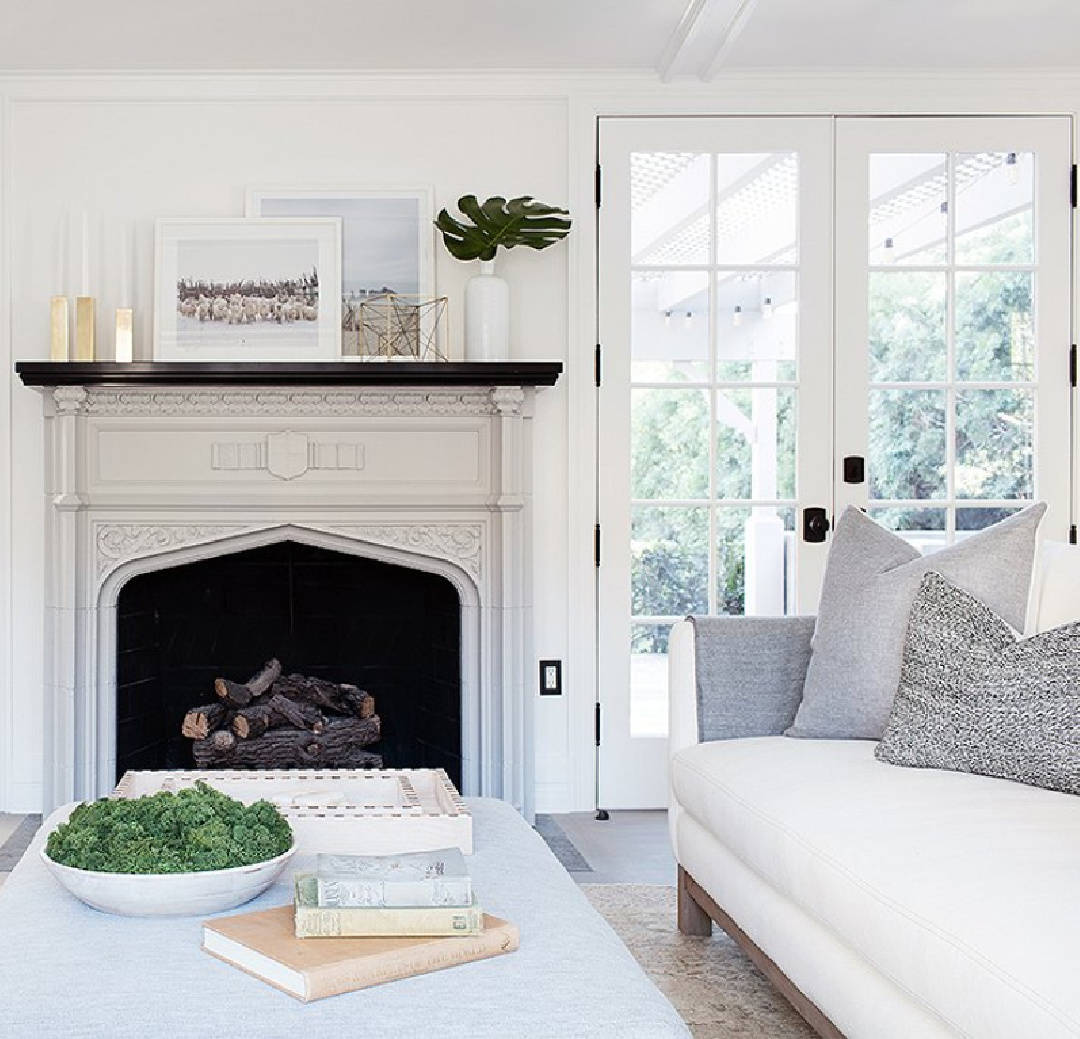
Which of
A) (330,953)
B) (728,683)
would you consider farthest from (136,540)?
(330,953)

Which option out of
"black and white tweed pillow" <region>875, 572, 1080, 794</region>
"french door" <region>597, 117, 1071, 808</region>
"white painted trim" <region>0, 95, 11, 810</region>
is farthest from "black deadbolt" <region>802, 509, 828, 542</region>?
"white painted trim" <region>0, 95, 11, 810</region>

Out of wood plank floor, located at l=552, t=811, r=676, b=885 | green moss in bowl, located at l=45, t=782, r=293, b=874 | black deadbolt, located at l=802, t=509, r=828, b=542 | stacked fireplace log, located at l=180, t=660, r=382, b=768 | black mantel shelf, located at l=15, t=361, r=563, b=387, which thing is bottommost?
wood plank floor, located at l=552, t=811, r=676, b=885

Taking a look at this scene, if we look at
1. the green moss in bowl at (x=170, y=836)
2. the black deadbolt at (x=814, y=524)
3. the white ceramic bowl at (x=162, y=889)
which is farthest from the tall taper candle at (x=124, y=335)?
the white ceramic bowl at (x=162, y=889)

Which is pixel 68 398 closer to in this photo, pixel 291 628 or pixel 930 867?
pixel 291 628

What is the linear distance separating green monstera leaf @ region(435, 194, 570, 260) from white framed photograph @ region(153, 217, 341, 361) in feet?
1.30

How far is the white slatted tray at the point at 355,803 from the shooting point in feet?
6.52

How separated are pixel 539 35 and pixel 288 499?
1.56 metres

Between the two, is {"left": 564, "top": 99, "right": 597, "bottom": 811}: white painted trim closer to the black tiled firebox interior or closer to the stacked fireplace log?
the black tiled firebox interior

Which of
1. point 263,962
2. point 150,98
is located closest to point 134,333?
point 150,98

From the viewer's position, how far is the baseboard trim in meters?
2.06

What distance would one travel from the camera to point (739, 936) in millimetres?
2459

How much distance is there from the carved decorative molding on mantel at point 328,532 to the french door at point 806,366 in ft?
1.57

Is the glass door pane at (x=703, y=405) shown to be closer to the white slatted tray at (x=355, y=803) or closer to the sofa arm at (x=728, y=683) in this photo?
the sofa arm at (x=728, y=683)

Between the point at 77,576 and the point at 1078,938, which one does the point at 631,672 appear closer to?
the point at 77,576
